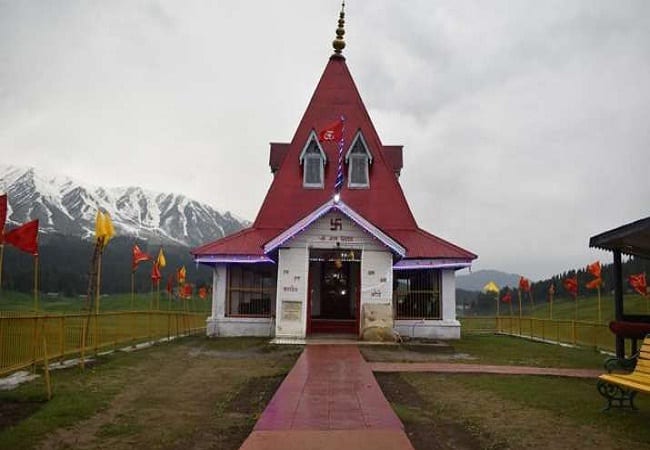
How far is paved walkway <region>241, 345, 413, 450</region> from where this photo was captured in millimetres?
6148

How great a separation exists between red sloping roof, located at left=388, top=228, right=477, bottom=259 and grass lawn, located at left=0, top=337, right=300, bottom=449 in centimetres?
772

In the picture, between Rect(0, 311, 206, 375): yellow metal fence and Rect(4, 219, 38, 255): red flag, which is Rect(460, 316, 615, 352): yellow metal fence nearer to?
Rect(0, 311, 206, 375): yellow metal fence

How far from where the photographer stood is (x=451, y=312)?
20266 millimetres

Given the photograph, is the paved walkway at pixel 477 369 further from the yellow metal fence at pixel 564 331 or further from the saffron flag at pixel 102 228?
the saffron flag at pixel 102 228

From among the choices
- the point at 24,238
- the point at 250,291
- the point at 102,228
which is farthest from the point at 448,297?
the point at 24,238

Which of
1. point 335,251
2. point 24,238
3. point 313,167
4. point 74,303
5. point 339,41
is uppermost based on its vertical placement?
point 339,41

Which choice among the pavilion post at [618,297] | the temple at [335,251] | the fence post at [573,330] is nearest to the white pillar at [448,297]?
the temple at [335,251]

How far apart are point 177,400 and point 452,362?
6.77 m

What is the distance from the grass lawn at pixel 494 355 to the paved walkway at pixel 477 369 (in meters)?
0.89

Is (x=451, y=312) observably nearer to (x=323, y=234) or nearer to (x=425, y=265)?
(x=425, y=265)

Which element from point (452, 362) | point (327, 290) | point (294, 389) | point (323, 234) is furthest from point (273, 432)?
point (327, 290)

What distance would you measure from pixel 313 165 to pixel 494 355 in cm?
1012

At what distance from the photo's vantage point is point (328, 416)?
7383 mm

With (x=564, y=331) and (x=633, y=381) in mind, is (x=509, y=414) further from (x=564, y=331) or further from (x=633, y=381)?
(x=564, y=331)
